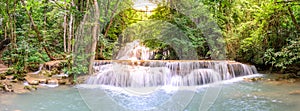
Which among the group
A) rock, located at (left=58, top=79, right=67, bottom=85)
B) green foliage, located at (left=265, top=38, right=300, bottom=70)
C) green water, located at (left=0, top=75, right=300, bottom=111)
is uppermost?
green foliage, located at (left=265, top=38, right=300, bottom=70)

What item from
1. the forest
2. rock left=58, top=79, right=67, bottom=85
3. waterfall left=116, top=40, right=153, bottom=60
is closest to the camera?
rock left=58, top=79, right=67, bottom=85

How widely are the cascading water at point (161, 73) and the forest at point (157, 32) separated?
50 centimetres

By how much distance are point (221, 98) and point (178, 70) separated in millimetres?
1979

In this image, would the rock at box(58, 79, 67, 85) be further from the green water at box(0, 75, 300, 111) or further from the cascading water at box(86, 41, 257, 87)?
the cascading water at box(86, 41, 257, 87)

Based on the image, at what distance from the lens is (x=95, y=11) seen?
5809mm

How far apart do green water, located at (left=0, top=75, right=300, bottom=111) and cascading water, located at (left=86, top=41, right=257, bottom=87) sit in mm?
574

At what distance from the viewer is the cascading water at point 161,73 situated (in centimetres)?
572

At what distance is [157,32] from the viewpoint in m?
5.41

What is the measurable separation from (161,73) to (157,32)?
1.10m

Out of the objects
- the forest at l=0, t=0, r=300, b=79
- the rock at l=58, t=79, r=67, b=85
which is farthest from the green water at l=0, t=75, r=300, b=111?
the forest at l=0, t=0, r=300, b=79

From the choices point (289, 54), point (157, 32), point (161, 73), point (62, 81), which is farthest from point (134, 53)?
point (289, 54)

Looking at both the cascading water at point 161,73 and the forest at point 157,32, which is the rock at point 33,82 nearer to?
the forest at point 157,32

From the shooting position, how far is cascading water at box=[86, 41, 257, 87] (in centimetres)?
572

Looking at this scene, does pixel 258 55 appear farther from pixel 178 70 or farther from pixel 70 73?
pixel 70 73
